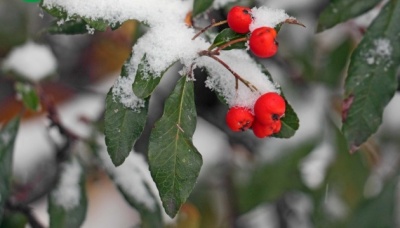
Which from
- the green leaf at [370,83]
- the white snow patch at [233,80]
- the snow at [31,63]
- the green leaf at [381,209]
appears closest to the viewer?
the white snow patch at [233,80]

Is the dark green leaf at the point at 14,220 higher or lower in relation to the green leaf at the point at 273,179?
higher

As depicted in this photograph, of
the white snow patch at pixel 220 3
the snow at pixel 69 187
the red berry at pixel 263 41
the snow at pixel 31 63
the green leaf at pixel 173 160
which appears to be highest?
the red berry at pixel 263 41

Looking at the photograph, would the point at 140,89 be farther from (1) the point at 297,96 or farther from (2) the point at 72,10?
(1) the point at 297,96

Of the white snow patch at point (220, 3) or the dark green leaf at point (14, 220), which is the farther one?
the dark green leaf at point (14, 220)

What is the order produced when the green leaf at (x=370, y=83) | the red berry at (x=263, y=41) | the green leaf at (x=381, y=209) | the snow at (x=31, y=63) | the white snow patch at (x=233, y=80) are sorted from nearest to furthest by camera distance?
the red berry at (x=263, y=41) < the white snow patch at (x=233, y=80) < the green leaf at (x=370, y=83) < the snow at (x=31, y=63) < the green leaf at (x=381, y=209)

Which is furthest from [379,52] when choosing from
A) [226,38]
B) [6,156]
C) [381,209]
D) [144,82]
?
[6,156]

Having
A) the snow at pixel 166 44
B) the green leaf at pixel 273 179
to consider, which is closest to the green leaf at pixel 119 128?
the snow at pixel 166 44

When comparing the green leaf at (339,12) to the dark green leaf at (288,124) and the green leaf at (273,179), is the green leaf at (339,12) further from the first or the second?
the green leaf at (273,179)

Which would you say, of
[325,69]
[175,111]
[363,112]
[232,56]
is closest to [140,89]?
[175,111]
